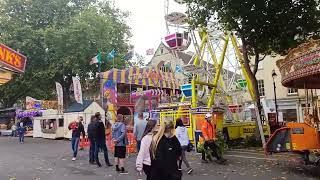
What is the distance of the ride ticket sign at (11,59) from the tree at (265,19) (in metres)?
9.15

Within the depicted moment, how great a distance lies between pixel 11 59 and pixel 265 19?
11316 mm

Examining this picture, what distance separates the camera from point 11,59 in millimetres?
10531

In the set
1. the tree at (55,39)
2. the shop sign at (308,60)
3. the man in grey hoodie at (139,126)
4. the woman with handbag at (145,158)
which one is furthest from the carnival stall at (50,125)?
the woman with handbag at (145,158)

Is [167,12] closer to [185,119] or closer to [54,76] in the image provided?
[185,119]

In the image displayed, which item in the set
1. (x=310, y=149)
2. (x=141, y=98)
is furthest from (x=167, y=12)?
(x=310, y=149)

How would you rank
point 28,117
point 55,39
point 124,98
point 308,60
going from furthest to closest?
point 28,117 < point 124,98 < point 55,39 < point 308,60

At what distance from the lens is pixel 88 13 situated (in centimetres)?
3559

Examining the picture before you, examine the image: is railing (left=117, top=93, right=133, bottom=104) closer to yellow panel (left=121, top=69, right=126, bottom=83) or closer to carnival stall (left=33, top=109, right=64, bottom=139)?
yellow panel (left=121, top=69, right=126, bottom=83)

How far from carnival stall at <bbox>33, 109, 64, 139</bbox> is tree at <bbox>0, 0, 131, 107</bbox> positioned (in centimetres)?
498

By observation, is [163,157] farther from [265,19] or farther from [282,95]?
[282,95]

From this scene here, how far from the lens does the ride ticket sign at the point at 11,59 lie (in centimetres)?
1015

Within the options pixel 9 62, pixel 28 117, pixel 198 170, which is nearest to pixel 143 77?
pixel 28 117

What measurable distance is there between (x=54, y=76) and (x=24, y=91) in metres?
6.06

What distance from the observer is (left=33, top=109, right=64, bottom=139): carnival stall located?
30000 millimetres
